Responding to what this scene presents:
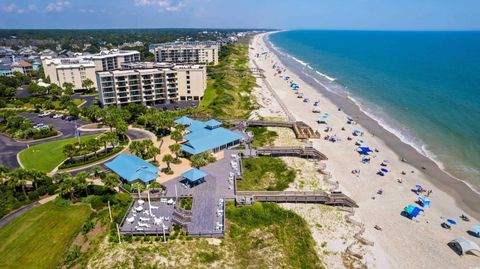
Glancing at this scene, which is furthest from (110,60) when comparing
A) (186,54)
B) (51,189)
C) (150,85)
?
(51,189)

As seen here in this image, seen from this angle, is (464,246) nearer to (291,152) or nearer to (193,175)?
(291,152)

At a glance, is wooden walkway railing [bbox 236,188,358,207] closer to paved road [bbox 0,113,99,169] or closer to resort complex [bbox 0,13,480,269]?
resort complex [bbox 0,13,480,269]

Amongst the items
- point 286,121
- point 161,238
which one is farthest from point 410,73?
point 161,238

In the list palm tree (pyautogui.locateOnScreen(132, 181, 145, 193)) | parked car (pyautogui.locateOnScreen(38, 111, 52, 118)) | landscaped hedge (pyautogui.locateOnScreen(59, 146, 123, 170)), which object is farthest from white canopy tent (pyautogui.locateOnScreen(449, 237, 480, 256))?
parked car (pyautogui.locateOnScreen(38, 111, 52, 118))

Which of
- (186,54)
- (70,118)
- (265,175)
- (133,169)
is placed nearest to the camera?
(133,169)

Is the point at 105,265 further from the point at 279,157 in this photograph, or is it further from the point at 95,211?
the point at 279,157
